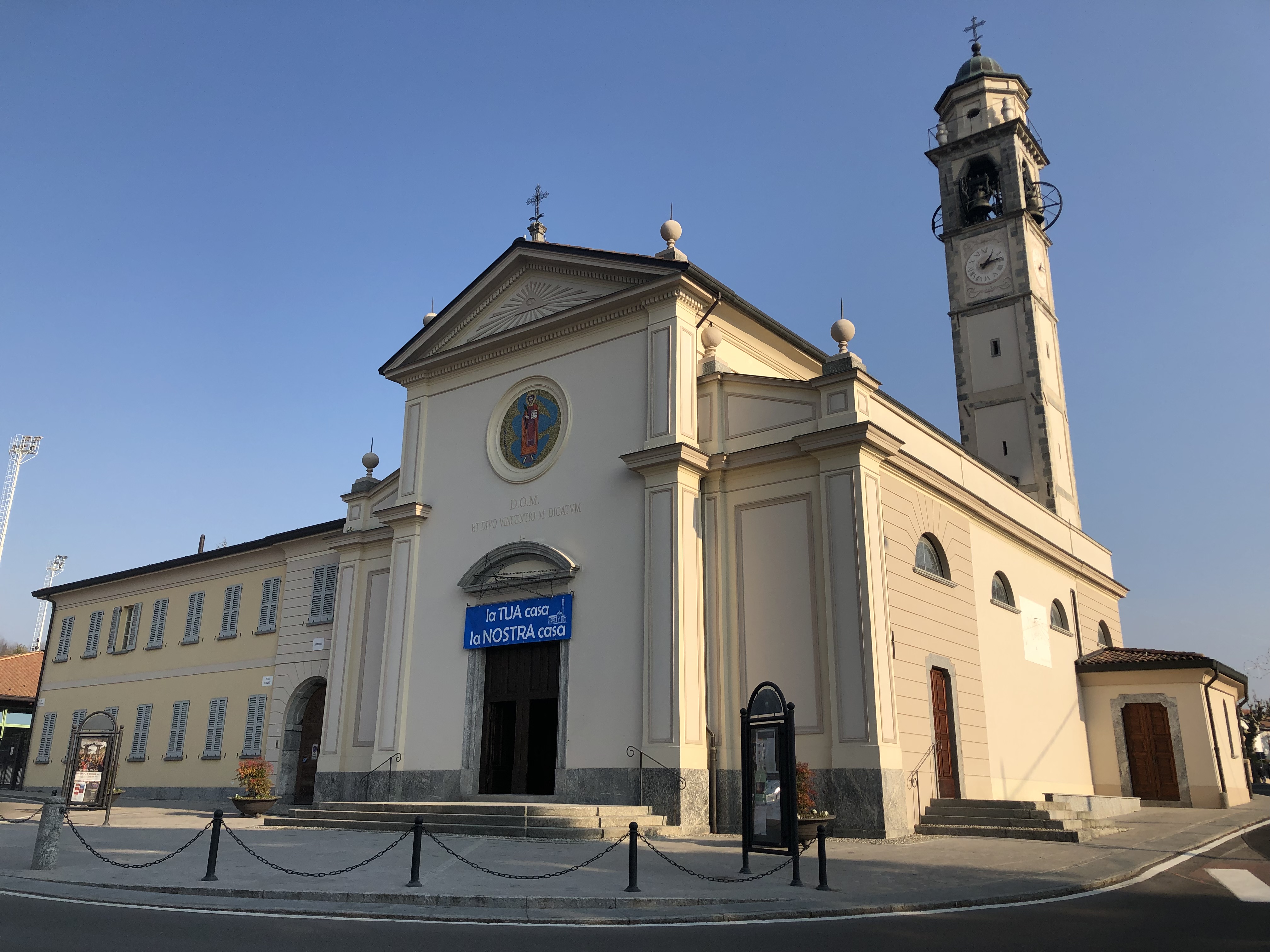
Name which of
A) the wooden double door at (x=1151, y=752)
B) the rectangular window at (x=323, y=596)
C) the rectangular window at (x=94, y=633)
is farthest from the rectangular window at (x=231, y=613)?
the wooden double door at (x=1151, y=752)

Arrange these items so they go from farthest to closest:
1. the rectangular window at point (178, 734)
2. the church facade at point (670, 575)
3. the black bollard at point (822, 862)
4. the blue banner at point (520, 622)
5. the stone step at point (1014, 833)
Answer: the rectangular window at point (178, 734)
the blue banner at point (520, 622)
the church facade at point (670, 575)
the stone step at point (1014, 833)
the black bollard at point (822, 862)

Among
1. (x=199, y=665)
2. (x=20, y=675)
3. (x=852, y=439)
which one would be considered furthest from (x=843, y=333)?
(x=20, y=675)

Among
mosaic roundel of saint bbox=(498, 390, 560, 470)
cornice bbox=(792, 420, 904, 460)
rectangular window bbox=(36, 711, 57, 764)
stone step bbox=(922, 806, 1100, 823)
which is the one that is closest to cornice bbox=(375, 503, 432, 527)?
mosaic roundel of saint bbox=(498, 390, 560, 470)

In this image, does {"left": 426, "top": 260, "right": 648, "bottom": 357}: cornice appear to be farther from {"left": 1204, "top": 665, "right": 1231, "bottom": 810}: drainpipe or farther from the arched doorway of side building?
{"left": 1204, "top": 665, "right": 1231, "bottom": 810}: drainpipe

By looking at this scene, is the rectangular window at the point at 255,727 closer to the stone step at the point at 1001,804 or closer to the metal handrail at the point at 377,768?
the metal handrail at the point at 377,768

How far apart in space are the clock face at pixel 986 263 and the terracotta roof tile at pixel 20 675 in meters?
34.5

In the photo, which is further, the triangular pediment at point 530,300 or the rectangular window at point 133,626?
the rectangular window at point 133,626

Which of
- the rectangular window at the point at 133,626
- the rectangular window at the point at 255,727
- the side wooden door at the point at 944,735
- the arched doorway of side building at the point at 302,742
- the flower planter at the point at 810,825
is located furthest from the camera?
the rectangular window at the point at 133,626

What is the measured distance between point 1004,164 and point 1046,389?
25.9 feet

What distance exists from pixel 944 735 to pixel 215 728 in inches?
754

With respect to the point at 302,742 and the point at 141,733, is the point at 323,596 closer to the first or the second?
the point at 302,742

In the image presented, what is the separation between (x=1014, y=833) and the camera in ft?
48.3

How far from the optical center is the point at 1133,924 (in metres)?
7.96

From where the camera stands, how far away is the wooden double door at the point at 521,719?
18094 millimetres
